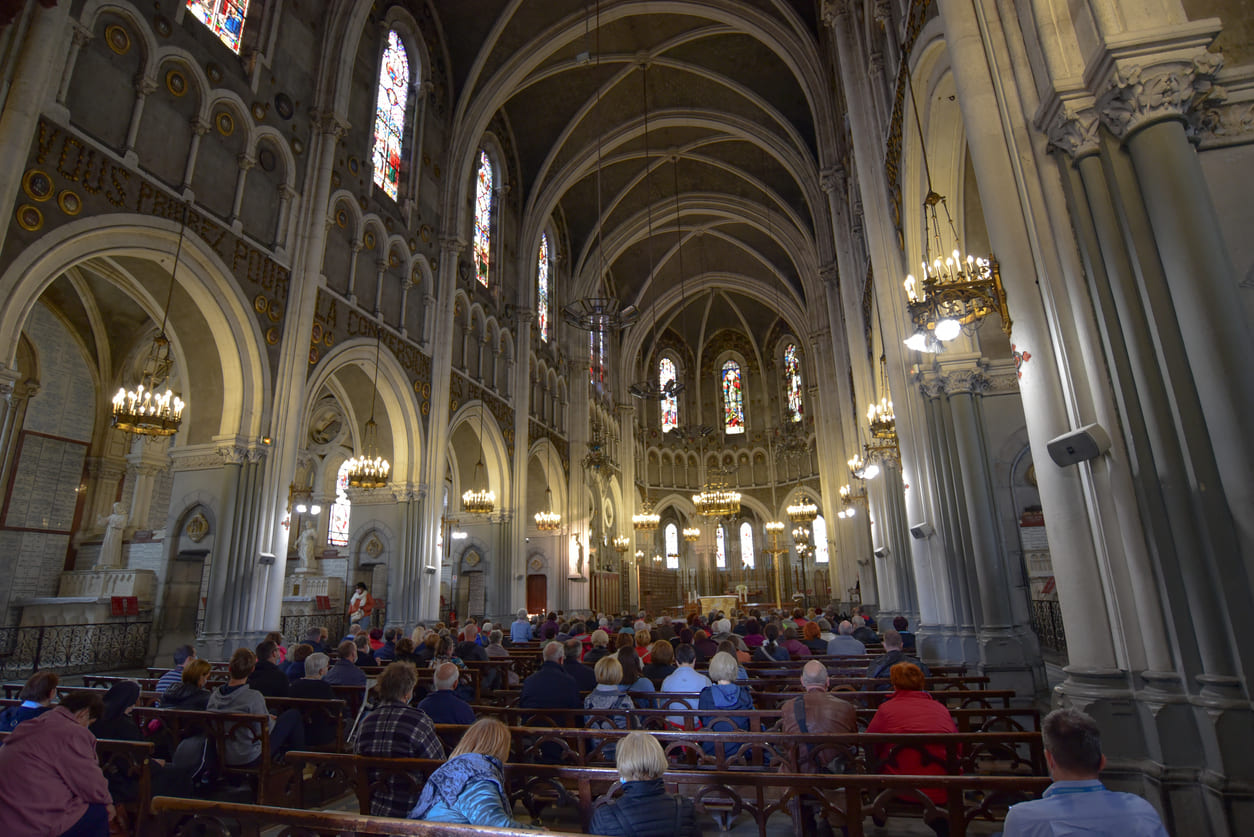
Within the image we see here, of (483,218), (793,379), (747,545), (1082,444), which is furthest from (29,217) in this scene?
(747,545)

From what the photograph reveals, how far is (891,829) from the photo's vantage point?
3.83 m

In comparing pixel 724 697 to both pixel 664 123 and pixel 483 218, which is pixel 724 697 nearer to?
pixel 483 218

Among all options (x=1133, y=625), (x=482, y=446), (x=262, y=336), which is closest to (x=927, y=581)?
(x=1133, y=625)

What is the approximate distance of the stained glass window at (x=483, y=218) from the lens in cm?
1917

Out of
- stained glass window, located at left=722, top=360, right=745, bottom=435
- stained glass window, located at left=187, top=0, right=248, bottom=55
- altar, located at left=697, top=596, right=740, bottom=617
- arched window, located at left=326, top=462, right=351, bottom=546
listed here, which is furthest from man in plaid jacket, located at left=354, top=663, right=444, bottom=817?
stained glass window, located at left=722, top=360, right=745, bottom=435

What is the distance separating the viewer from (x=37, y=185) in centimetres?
754

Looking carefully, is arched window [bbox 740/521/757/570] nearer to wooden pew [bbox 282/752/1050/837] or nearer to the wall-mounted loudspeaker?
wooden pew [bbox 282/752/1050/837]

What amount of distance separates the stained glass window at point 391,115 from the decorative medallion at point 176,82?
4723 millimetres

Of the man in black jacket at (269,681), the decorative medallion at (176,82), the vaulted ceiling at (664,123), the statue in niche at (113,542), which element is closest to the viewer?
the man in black jacket at (269,681)

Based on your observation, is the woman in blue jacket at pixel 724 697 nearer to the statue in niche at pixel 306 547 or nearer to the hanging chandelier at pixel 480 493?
the hanging chandelier at pixel 480 493

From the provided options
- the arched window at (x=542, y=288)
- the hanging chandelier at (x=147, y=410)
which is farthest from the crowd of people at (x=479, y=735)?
the arched window at (x=542, y=288)

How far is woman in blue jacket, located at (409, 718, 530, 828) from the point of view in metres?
2.51

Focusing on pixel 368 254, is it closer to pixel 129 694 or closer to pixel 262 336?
pixel 262 336

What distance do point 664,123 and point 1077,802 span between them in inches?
913
